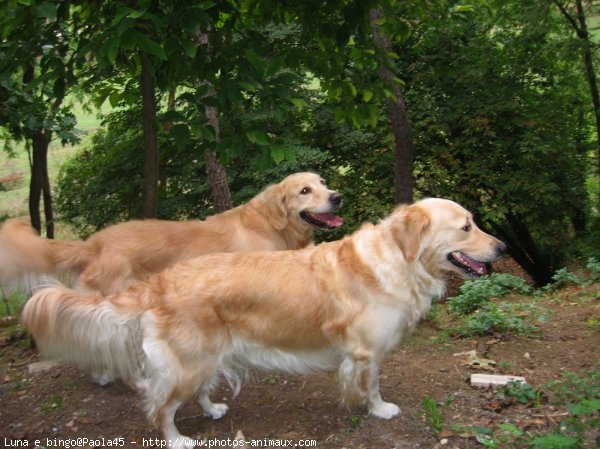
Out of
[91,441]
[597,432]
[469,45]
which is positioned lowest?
[91,441]

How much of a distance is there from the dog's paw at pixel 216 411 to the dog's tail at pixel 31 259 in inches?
58.7

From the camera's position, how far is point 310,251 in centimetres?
416

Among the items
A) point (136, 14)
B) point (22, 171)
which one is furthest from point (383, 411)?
point (22, 171)

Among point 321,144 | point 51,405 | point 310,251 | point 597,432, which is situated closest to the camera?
point 597,432

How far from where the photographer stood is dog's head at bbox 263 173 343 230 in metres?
5.80

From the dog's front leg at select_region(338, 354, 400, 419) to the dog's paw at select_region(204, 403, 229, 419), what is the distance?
943 millimetres

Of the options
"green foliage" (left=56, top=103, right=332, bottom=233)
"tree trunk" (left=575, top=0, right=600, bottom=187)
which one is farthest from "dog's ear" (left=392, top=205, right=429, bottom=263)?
"tree trunk" (left=575, top=0, right=600, bottom=187)

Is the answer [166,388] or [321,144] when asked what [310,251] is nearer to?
[166,388]

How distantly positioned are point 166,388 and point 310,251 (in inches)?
51.7

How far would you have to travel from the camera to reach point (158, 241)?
5.13 metres

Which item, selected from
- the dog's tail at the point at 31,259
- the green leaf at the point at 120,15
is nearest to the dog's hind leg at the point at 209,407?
the dog's tail at the point at 31,259

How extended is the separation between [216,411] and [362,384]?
1136mm

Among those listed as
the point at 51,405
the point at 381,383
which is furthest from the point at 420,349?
the point at 51,405

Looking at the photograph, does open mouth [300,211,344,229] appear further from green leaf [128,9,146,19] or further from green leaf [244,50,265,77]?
A: green leaf [128,9,146,19]
